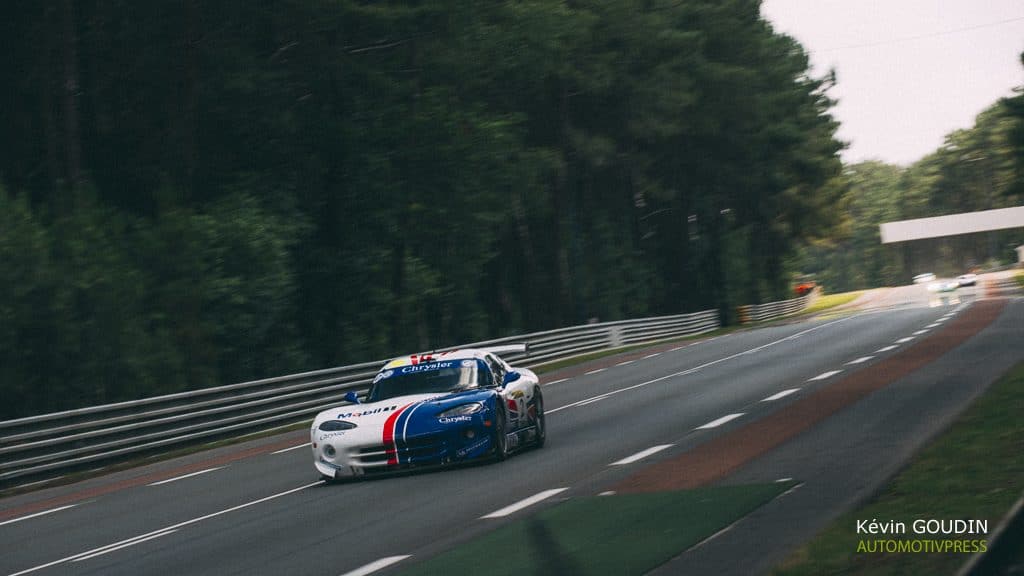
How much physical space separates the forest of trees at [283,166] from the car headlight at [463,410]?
9636 mm

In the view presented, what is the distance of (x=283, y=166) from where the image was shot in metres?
33.7

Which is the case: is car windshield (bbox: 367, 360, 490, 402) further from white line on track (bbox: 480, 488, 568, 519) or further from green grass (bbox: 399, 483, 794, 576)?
green grass (bbox: 399, 483, 794, 576)

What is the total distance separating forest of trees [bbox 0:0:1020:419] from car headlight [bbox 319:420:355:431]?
862 centimetres

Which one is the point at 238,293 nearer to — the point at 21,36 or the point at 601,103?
the point at 21,36

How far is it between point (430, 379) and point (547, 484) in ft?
10.1

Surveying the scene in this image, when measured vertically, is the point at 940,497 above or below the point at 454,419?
below

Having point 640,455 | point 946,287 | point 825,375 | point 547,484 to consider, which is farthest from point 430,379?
point 946,287

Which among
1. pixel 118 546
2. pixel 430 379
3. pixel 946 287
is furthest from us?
pixel 946 287

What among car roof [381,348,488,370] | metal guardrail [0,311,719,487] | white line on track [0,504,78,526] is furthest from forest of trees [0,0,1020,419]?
car roof [381,348,488,370]

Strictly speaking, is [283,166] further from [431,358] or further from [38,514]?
[38,514]

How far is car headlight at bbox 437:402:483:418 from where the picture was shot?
44.3 feet

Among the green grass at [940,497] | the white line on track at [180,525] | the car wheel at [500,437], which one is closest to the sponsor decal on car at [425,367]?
the car wheel at [500,437]

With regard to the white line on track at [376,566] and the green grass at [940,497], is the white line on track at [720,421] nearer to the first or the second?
the green grass at [940,497]

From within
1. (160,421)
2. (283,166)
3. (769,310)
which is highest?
(283,166)
